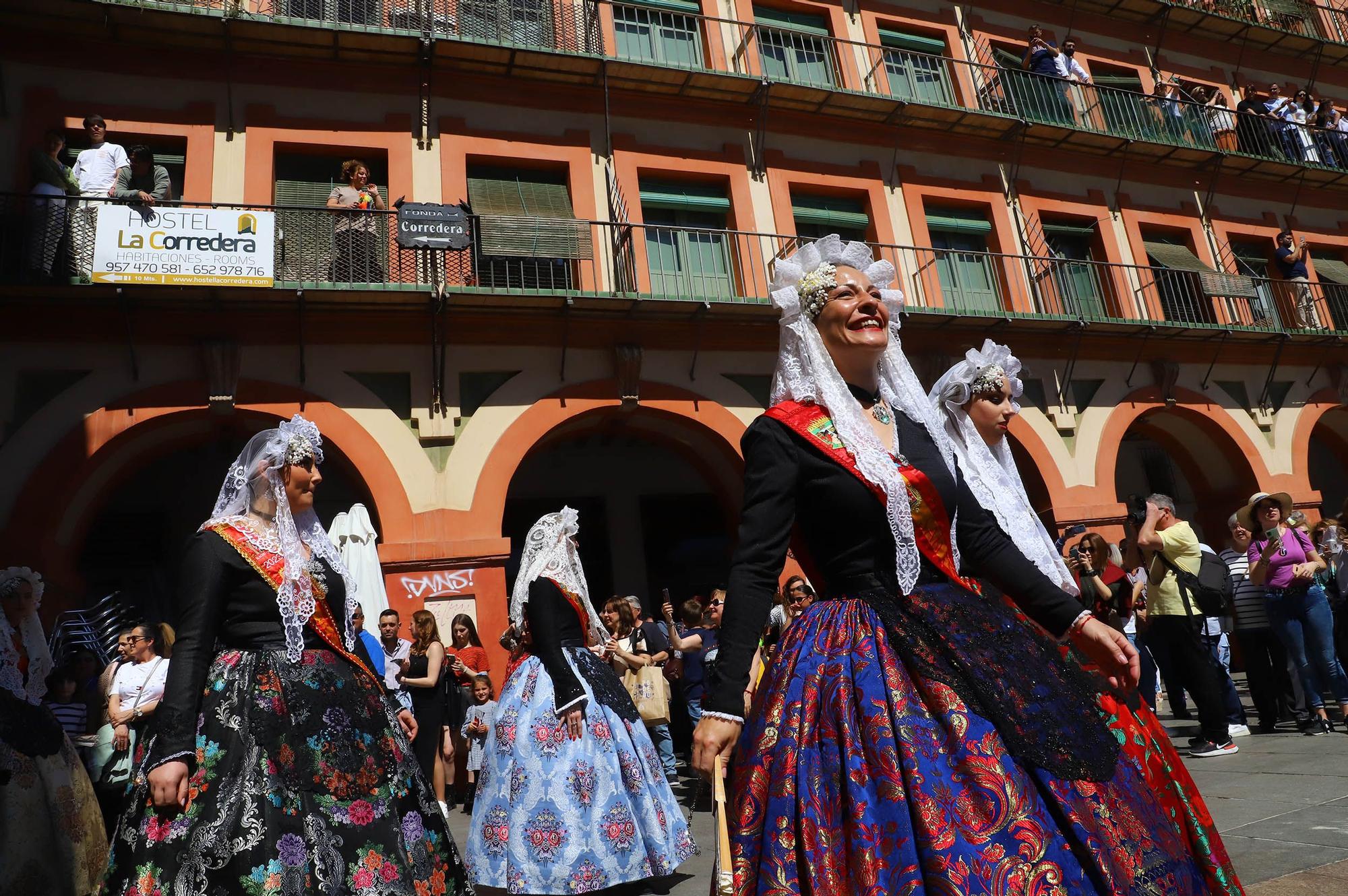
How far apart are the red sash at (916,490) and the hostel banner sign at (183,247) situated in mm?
9182

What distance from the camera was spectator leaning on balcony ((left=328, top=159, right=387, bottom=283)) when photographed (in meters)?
11.0

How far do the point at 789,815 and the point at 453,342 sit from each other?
10.1m

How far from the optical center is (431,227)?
36.1 feet

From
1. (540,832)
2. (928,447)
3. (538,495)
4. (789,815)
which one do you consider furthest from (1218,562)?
(538,495)

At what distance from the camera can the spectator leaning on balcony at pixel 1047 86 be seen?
1556cm

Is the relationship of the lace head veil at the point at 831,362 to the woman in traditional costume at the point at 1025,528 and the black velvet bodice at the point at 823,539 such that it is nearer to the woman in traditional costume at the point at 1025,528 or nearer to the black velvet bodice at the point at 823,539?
the black velvet bodice at the point at 823,539

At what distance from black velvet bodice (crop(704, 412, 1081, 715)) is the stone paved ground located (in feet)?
6.18

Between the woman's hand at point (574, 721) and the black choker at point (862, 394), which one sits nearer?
the black choker at point (862, 394)

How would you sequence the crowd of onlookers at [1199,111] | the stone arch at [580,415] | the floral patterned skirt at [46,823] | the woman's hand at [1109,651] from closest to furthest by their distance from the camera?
the woman's hand at [1109,651], the floral patterned skirt at [46,823], the stone arch at [580,415], the crowd of onlookers at [1199,111]

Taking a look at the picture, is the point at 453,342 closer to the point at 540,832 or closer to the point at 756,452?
the point at 540,832

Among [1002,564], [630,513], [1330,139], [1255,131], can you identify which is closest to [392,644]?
[630,513]

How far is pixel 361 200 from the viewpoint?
11203mm

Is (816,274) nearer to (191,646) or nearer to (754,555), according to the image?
(754,555)

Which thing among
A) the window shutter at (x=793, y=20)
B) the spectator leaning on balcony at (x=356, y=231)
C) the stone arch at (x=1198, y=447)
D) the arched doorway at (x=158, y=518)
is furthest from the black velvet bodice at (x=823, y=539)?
the window shutter at (x=793, y=20)
